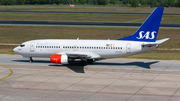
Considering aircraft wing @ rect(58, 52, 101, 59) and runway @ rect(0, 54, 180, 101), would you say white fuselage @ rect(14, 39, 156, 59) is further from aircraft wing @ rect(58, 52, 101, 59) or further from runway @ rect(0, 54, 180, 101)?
runway @ rect(0, 54, 180, 101)

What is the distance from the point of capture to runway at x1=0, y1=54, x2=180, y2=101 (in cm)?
2760

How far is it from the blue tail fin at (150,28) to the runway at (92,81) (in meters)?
4.80

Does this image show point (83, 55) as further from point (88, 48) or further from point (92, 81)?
point (92, 81)

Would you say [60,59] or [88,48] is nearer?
[60,59]

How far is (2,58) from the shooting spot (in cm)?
4991

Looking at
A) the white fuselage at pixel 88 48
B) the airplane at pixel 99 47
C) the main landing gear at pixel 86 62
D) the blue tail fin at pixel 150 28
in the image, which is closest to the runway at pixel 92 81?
the main landing gear at pixel 86 62

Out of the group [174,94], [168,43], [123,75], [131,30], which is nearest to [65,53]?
[123,75]

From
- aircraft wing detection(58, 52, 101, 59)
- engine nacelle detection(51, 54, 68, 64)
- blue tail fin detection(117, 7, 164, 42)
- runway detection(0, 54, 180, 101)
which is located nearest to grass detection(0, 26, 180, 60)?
runway detection(0, 54, 180, 101)

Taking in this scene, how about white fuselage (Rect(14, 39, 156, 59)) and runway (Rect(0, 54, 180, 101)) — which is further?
white fuselage (Rect(14, 39, 156, 59))

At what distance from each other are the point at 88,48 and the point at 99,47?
183 centimetres

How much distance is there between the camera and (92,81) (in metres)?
33.5

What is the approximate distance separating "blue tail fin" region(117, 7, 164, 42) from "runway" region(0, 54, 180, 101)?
15.8 ft

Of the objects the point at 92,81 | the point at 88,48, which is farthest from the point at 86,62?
the point at 92,81

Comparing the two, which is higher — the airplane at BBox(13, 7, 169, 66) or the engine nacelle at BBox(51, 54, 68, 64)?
the airplane at BBox(13, 7, 169, 66)
